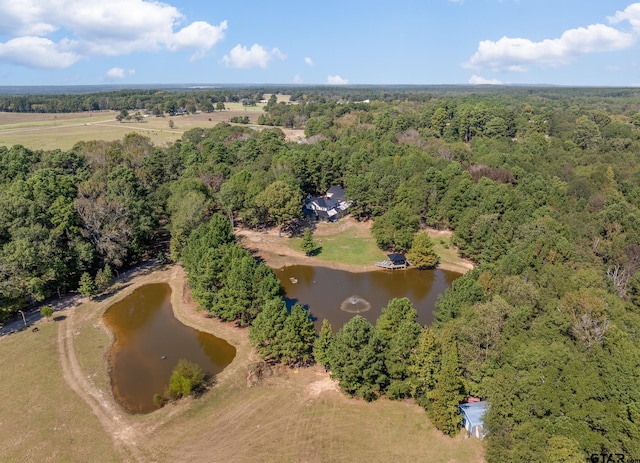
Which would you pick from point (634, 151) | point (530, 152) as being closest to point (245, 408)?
point (530, 152)

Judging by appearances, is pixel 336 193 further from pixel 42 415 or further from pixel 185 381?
pixel 42 415

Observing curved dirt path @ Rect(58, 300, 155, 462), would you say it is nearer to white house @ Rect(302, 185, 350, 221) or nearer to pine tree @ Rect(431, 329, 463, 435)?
pine tree @ Rect(431, 329, 463, 435)

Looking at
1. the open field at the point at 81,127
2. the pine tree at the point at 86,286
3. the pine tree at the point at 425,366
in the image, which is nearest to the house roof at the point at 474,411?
the pine tree at the point at 425,366

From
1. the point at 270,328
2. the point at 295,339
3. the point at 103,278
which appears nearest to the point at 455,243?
the point at 295,339

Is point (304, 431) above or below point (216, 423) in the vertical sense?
below

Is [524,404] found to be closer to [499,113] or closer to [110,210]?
[110,210]
